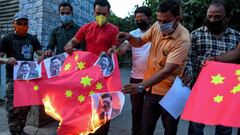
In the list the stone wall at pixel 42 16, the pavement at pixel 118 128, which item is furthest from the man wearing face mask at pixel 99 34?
the stone wall at pixel 42 16

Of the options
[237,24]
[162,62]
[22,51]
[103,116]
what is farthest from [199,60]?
[237,24]

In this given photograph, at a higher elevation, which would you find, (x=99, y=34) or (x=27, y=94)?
(x=99, y=34)

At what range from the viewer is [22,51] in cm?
500

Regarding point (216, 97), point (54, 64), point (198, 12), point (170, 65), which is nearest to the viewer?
point (216, 97)

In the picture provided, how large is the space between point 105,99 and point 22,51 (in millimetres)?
1792

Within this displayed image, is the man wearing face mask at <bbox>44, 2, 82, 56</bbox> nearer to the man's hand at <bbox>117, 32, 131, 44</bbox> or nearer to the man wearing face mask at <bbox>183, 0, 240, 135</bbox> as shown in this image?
the man's hand at <bbox>117, 32, 131, 44</bbox>

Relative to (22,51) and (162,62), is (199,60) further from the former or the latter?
(22,51)

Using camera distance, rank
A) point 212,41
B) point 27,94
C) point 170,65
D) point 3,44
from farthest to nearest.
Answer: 1. point 3,44
2. point 27,94
3. point 212,41
4. point 170,65

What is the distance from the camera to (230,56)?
365 cm

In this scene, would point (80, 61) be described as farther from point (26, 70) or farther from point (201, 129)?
point (201, 129)

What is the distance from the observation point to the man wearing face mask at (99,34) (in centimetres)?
445

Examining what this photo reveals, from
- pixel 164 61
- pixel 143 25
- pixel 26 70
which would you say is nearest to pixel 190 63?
pixel 164 61

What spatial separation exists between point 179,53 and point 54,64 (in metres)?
1.90

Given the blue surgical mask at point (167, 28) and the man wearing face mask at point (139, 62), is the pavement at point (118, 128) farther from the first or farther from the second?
the blue surgical mask at point (167, 28)
